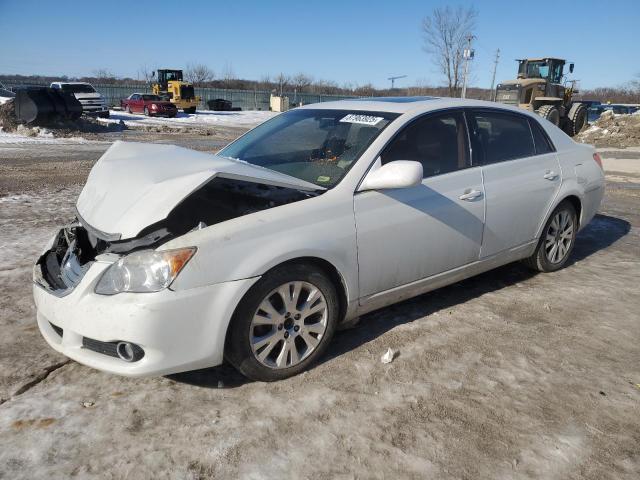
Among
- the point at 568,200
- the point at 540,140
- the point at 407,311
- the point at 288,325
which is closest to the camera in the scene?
the point at 288,325

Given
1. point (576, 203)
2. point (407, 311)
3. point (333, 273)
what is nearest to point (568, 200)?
point (576, 203)

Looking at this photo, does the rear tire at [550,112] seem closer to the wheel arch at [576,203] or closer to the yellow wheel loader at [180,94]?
the wheel arch at [576,203]

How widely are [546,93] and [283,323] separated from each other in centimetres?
2270

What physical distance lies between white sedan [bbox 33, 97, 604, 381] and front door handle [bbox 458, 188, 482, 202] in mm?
13

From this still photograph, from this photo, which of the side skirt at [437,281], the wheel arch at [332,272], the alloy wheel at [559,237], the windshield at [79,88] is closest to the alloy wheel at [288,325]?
the wheel arch at [332,272]

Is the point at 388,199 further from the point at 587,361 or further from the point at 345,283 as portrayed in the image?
the point at 587,361

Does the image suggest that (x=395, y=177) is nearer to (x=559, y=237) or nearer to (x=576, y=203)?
(x=559, y=237)

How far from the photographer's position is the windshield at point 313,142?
132 inches

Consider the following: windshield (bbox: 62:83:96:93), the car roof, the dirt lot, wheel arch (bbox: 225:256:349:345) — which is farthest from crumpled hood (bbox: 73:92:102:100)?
wheel arch (bbox: 225:256:349:345)

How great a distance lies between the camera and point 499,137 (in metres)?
4.15

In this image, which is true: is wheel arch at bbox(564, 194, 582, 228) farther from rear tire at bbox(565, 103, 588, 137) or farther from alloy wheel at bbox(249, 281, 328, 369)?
rear tire at bbox(565, 103, 588, 137)

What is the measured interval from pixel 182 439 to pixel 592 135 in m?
23.4

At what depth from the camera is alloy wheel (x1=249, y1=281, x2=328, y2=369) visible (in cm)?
281

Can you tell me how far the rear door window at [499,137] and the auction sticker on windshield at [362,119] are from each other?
0.89m
